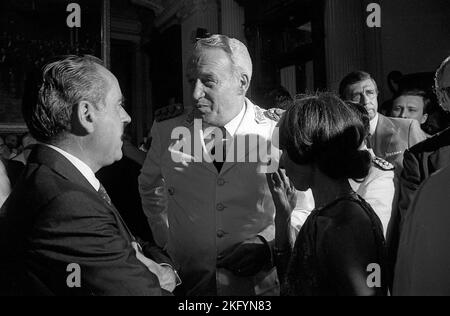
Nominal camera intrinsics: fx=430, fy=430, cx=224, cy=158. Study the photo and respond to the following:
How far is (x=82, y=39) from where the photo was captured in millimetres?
5043

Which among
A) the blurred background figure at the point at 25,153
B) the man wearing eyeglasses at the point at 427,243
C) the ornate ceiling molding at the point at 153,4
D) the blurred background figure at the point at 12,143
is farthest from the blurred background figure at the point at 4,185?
the ornate ceiling molding at the point at 153,4

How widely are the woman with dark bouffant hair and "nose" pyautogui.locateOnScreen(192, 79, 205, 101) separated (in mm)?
524

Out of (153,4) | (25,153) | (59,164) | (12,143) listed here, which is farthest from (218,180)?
(153,4)

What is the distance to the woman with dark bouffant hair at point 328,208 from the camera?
1.14 m

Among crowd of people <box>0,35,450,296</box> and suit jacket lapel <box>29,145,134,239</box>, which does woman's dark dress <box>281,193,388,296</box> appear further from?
suit jacket lapel <box>29,145,134,239</box>

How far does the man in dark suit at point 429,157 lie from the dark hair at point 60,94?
1.45 m

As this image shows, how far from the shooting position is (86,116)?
1334 mm

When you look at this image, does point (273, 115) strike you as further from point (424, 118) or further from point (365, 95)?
point (424, 118)

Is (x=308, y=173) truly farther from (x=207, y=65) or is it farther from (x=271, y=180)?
(x=207, y=65)

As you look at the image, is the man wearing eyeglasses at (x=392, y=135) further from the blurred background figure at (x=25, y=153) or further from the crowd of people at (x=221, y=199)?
the blurred background figure at (x=25, y=153)

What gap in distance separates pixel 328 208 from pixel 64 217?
0.74 m

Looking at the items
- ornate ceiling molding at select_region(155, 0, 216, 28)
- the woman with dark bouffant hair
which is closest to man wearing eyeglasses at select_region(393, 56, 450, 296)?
the woman with dark bouffant hair
